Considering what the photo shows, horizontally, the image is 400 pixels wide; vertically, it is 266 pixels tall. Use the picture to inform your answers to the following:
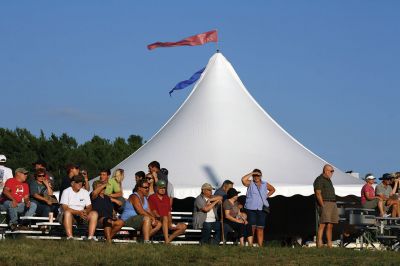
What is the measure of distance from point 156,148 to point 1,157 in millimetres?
5291

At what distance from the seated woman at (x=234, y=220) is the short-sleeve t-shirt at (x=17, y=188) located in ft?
11.1

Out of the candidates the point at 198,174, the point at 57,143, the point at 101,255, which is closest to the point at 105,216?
the point at 101,255

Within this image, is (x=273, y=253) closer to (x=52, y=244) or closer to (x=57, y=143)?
(x=52, y=244)

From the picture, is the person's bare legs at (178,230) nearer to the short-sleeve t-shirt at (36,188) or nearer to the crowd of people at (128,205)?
the crowd of people at (128,205)

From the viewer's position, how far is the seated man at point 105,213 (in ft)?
56.6

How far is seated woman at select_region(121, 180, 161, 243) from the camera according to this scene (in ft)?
57.1

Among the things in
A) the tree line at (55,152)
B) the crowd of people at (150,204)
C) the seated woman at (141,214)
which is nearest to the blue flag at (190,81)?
the crowd of people at (150,204)

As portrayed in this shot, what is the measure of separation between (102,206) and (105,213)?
126 mm

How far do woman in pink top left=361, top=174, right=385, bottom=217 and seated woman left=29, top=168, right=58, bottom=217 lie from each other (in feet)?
17.9

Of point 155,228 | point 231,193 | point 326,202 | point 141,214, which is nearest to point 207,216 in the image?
point 231,193

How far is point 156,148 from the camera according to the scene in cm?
2398

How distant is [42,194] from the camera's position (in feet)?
62.6

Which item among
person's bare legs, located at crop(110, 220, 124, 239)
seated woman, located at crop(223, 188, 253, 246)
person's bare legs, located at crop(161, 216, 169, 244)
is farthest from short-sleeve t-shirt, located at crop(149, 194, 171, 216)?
seated woman, located at crop(223, 188, 253, 246)

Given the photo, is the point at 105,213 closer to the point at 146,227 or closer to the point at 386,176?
the point at 146,227
